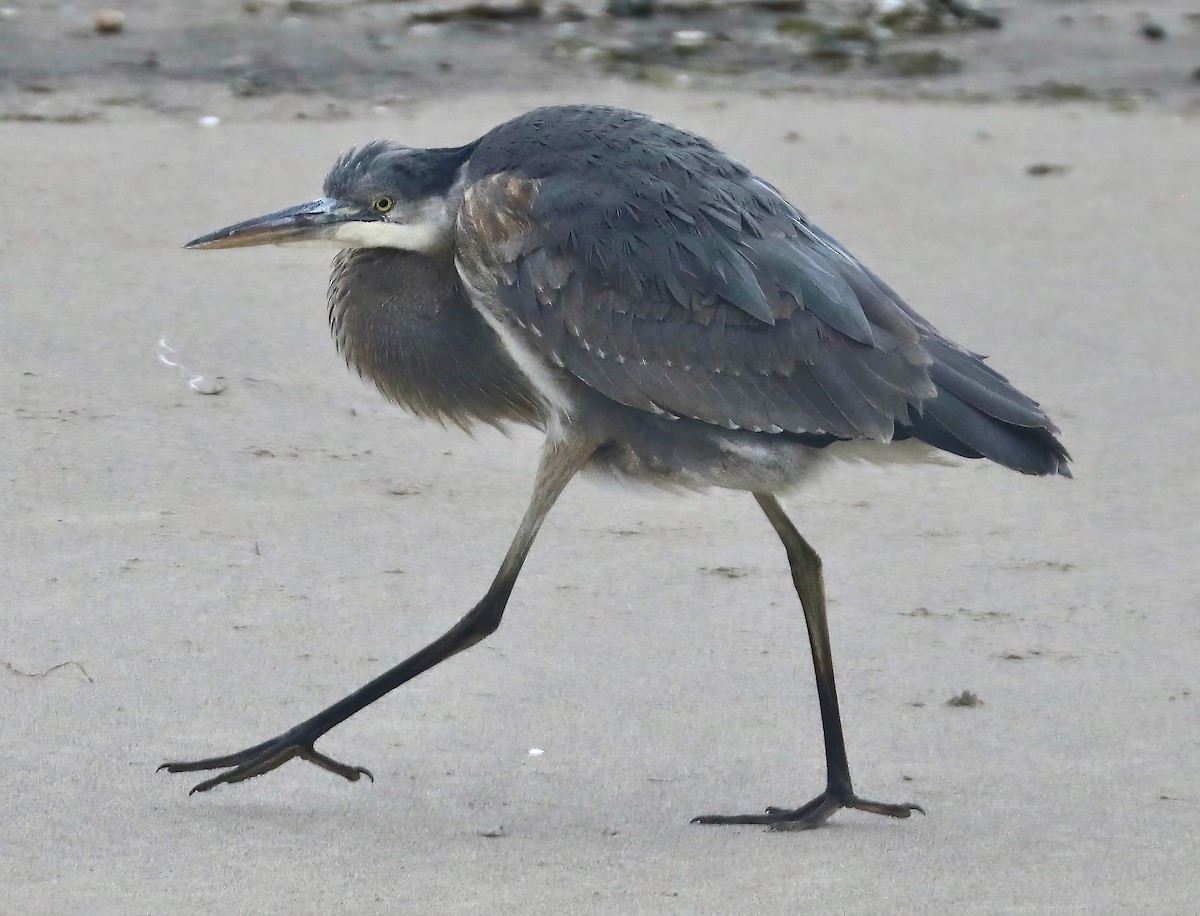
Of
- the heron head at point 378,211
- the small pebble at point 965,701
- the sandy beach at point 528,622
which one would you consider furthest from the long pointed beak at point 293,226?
the small pebble at point 965,701

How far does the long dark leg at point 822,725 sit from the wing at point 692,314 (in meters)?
0.35

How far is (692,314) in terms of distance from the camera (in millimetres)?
4082

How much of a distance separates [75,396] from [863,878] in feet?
10.3

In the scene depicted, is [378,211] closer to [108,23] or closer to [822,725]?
[822,725]

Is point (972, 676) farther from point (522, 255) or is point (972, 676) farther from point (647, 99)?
point (647, 99)

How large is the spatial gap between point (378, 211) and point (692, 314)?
0.69m

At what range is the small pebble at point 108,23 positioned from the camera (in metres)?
9.88

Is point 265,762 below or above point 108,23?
below

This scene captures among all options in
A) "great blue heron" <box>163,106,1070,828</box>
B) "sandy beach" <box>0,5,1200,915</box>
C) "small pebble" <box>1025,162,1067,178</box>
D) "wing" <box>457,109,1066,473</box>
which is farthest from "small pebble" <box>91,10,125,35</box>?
"wing" <box>457,109,1066,473</box>

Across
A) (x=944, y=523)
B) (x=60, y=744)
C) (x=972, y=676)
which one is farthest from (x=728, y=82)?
(x=60, y=744)

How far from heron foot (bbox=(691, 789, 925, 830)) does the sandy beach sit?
4cm

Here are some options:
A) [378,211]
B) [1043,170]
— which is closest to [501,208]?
[378,211]

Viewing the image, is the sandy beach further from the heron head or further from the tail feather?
the heron head

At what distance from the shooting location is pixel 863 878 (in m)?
3.70
